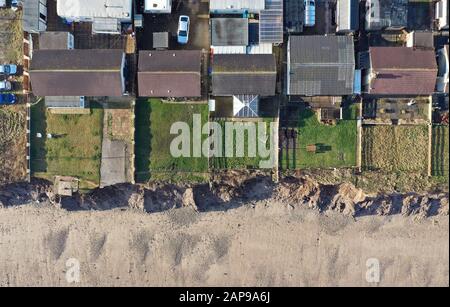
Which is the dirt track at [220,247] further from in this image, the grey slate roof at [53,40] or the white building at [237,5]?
the white building at [237,5]

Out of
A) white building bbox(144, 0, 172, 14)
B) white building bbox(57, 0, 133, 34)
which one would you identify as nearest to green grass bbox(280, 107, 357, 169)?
white building bbox(144, 0, 172, 14)

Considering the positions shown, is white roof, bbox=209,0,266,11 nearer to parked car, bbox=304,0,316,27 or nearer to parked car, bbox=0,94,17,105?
parked car, bbox=304,0,316,27

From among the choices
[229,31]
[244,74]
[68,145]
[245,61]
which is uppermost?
[229,31]

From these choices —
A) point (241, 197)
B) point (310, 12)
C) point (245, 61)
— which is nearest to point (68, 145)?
point (241, 197)

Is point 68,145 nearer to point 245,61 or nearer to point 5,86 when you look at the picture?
point 5,86

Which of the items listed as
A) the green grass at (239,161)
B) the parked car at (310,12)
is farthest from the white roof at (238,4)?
the green grass at (239,161)

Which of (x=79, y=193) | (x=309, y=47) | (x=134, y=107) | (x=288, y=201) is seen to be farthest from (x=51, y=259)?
(x=309, y=47)

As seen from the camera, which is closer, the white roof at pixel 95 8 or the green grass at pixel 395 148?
the white roof at pixel 95 8

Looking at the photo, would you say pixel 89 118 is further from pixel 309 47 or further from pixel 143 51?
pixel 309 47
